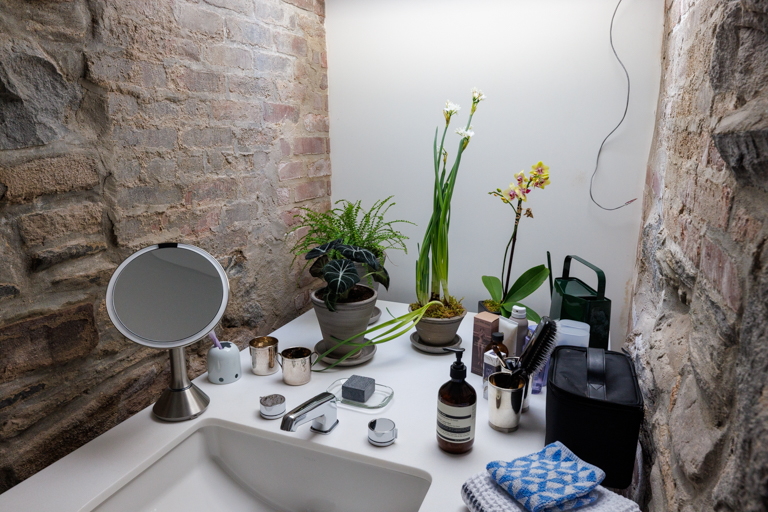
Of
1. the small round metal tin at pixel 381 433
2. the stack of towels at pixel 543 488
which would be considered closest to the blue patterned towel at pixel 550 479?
the stack of towels at pixel 543 488

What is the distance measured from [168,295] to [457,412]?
0.68 meters

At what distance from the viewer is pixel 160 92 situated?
4.05 feet

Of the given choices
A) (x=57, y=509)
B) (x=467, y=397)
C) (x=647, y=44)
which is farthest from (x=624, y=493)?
(x=647, y=44)

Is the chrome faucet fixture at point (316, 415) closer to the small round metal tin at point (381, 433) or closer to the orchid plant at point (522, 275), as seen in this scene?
the small round metal tin at point (381, 433)

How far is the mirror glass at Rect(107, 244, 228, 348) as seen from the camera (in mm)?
1064

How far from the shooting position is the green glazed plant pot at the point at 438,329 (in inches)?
58.2

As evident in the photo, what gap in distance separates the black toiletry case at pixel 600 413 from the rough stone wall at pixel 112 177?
0.98m

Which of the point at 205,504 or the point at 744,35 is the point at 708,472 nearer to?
the point at 744,35

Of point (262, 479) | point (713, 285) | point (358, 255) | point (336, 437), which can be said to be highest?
point (713, 285)

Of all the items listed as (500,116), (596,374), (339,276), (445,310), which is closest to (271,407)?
(339,276)

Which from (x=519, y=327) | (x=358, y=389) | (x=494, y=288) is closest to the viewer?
(x=358, y=389)

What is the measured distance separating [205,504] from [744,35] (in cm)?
126

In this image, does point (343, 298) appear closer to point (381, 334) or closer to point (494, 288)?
point (381, 334)

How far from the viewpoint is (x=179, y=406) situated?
1.15 metres
